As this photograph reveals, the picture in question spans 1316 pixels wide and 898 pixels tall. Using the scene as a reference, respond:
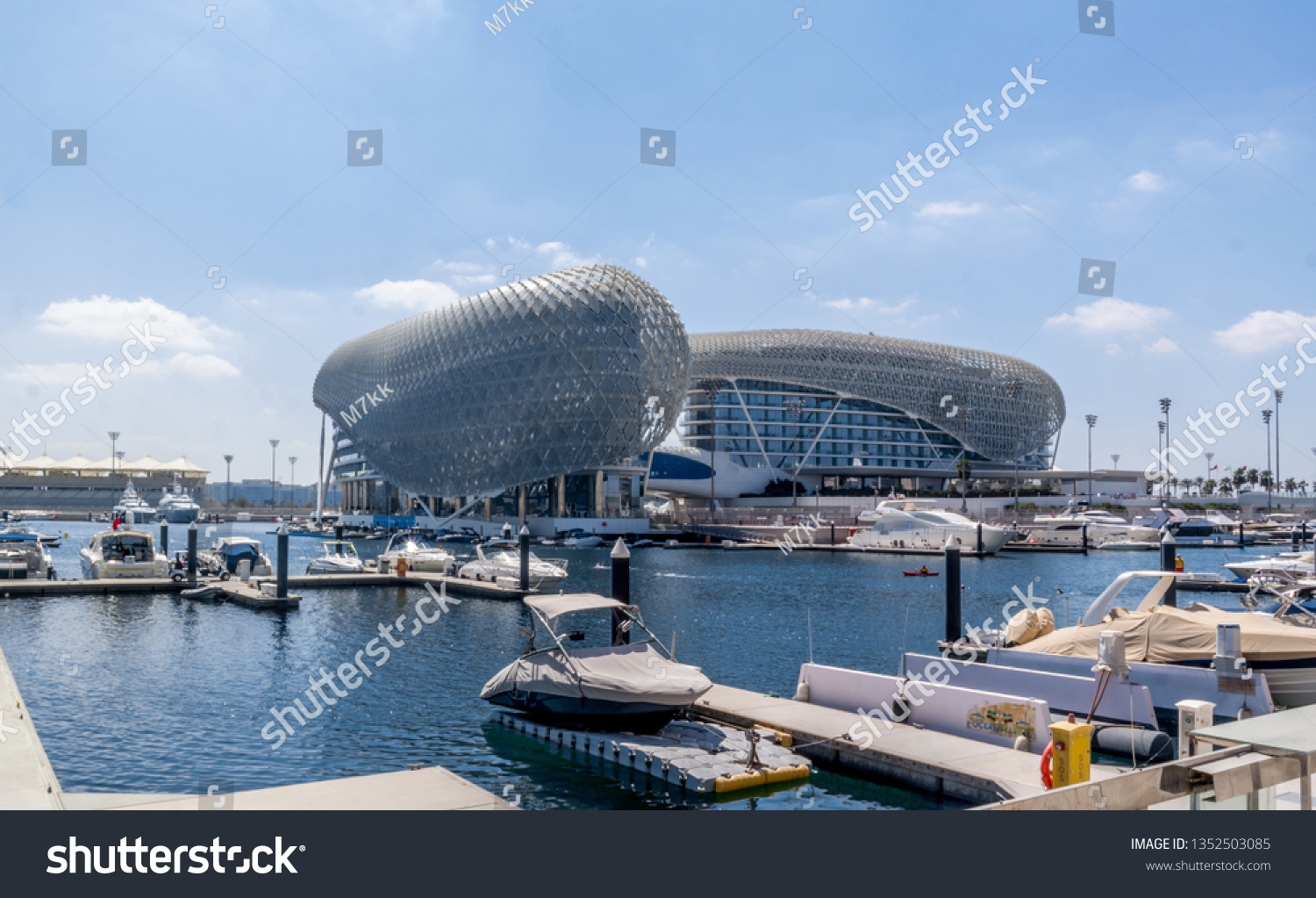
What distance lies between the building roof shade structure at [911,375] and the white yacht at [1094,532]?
2120 inches

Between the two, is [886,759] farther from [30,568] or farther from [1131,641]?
[30,568]

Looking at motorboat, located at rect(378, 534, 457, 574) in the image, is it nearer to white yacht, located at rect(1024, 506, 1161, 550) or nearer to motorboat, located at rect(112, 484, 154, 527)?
white yacht, located at rect(1024, 506, 1161, 550)

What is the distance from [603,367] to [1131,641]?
304 ft

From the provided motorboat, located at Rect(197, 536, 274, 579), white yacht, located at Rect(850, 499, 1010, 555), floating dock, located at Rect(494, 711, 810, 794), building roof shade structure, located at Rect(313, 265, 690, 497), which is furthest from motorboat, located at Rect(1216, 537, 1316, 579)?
building roof shade structure, located at Rect(313, 265, 690, 497)

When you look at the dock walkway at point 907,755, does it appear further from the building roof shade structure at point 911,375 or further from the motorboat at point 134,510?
the motorboat at point 134,510

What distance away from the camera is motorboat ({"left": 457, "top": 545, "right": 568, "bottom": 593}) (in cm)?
5312

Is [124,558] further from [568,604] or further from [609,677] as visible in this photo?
[609,677]

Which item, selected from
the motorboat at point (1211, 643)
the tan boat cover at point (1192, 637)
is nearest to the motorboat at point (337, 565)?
the motorboat at point (1211, 643)

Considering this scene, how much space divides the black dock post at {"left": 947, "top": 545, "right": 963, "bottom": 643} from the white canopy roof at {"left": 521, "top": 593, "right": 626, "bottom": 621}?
11.3 metres

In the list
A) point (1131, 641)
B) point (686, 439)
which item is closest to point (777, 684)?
point (1131, 641)

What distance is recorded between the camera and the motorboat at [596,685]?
65.8 feet

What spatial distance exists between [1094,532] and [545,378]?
217ft

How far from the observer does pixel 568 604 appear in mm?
22578
